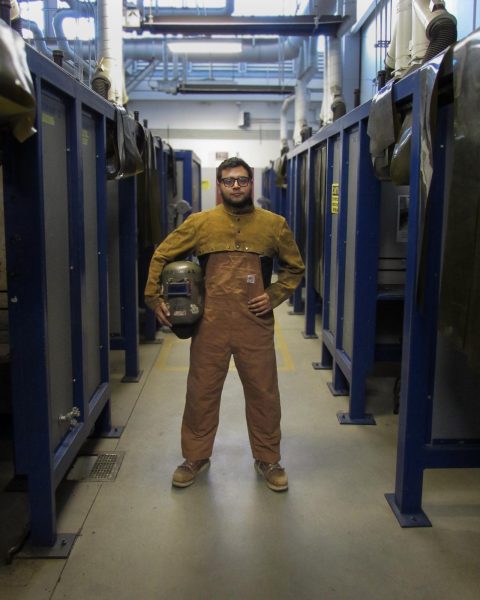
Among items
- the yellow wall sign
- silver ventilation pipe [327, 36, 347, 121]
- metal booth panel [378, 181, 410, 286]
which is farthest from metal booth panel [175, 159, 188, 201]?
metal booth panel [378, 181, 410, 286]

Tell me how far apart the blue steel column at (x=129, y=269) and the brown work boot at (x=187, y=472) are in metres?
1.62

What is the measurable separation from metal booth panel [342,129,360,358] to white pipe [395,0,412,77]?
21.1 inches

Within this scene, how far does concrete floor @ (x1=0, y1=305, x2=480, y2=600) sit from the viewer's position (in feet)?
6.72

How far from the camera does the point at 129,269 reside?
4.25m

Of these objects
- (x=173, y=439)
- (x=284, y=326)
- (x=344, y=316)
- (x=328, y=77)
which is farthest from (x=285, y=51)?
(x=173, y=439)

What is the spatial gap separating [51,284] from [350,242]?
211cm

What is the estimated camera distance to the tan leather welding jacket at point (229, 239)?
8.65 feet

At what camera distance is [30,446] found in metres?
2.15

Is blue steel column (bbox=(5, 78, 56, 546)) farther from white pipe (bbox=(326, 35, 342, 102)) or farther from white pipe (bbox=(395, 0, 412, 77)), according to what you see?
white pipe (bbox=(326, 35, 342, 102))

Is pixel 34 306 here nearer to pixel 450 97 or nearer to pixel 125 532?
pixel 125 532

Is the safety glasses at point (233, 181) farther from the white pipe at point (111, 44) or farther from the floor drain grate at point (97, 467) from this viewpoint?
the white pipe at point (111, 44)

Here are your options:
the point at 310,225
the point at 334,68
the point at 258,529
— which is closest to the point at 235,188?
the point at 258,529

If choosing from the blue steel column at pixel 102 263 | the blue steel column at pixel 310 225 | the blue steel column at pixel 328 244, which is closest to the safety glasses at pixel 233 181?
the blue steel column at pixel 102 263

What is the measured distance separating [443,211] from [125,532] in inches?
72.4
